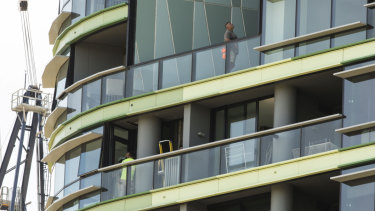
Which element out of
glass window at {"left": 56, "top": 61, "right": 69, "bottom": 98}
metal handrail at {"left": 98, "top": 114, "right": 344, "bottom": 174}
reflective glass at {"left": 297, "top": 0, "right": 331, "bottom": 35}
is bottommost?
metal handrail at {"left": 98, "top": 114, "right": 344, "bottom": 174}

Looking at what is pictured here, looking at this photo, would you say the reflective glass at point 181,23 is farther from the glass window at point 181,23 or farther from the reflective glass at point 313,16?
the reflective glass at point 313,16

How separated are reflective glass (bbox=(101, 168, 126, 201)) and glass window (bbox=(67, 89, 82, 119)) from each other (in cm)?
423

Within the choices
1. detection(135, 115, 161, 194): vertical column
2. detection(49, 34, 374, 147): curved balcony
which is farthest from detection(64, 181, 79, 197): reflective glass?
detection(135, 115, 161, 194): vertical column

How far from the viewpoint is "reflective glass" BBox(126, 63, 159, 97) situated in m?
48.3

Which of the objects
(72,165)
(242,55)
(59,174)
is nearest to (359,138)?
(242,55)

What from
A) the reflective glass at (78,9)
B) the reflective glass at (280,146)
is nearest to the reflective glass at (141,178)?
the reflective glass at (280,146)

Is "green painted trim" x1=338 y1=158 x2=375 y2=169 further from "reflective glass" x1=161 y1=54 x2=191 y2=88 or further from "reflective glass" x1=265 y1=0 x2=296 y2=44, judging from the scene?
"reflective glass" x1=161 y1=54 x2=191 y2=88

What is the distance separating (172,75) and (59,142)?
686 cm

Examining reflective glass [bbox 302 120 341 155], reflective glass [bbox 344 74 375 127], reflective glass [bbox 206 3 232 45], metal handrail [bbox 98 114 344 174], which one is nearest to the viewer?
reflective glass [bbox 344 74 375 127]

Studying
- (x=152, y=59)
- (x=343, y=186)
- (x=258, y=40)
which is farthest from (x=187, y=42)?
(x=343, y=186)

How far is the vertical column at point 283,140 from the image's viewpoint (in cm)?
4256

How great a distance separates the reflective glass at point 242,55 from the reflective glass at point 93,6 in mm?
7962

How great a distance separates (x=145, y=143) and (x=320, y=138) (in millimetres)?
8167

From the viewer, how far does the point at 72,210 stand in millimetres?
49406
